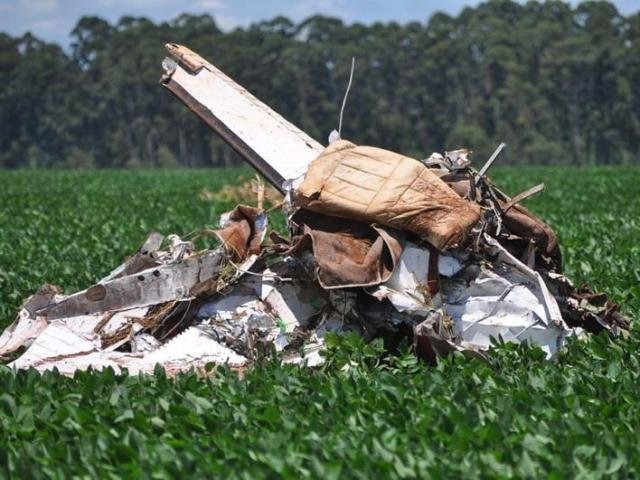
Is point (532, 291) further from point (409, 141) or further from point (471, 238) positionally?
point (409, 141)

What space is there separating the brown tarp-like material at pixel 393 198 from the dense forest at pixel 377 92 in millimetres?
80930

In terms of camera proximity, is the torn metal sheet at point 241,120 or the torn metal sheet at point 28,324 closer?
the torn metal sheet at point 28,324

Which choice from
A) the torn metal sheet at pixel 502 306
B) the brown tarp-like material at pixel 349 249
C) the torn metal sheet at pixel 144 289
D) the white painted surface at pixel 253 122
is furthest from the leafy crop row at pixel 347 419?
the white painted surface at pixel 253 122

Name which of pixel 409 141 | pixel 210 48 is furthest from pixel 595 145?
pixel 210 48

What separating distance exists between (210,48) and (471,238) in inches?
3803

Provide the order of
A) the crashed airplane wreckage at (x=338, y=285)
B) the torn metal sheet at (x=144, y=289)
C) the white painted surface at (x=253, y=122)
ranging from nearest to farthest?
the crashed airplane wreckage at (x=338, y=285), the torn metal sheet at (x=144, y=289), the white painted surface at (x=253, y=122)

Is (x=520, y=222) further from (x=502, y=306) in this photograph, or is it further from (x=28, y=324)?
(x=28, y=324)

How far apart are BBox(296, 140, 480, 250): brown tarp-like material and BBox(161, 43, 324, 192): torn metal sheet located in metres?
0.57

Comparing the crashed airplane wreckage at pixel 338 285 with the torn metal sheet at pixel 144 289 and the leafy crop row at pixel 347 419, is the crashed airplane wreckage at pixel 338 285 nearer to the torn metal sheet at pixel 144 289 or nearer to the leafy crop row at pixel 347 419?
the torn metal sheet at pixel 144 289

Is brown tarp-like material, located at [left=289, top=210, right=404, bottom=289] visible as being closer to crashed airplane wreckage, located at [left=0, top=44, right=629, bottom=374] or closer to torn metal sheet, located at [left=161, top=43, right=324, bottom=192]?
crashed airplane wreckage, located at [left=0, top=44, right=629, bottom=374]

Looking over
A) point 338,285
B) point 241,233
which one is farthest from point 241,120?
point 338,285

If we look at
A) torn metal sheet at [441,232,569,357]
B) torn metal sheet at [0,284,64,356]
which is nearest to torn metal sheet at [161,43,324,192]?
torn metal sheet at [441,232,569,357]

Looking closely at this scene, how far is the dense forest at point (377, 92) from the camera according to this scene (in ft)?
304

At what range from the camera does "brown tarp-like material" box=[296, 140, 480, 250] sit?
736 cm
